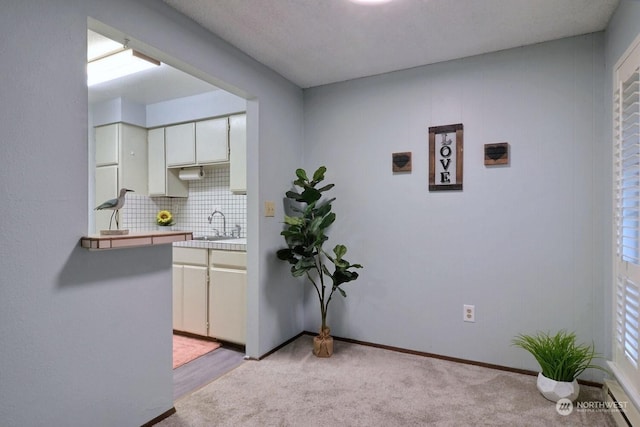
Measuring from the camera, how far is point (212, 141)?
132 inches

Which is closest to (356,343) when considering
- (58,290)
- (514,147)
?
(514,147)

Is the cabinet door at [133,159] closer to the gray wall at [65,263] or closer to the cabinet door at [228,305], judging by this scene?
the cabinet door at [228,305]

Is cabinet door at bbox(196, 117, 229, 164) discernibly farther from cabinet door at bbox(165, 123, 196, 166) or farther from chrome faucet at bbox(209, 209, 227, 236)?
chrome faucet at bbox(209, 209, 227, 236)

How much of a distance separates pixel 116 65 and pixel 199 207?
1.58 meters

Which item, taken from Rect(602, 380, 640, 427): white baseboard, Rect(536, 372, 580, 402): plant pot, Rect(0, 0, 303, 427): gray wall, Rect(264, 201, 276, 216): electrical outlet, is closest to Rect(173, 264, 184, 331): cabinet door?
Rect(264, 201, 276, 216): electrical outlet

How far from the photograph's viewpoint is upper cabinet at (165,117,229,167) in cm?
330

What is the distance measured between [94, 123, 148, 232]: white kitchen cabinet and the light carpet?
7.68 ft

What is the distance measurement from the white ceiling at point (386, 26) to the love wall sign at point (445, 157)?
54cm

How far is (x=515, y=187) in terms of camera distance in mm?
2398

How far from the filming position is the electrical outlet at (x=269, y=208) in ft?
8.90

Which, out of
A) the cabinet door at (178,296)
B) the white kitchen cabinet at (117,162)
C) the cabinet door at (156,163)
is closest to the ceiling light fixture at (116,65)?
the white kitchen cabinet at (117,162)

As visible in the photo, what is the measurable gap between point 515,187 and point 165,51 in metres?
2.36

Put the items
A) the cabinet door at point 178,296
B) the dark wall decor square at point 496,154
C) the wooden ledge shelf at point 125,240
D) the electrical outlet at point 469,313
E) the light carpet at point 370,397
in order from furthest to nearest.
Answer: the cabinet door at point 178,296 < the electrical outlet at point 469,313 < the dark wall decor square at point 496,154 < the light carpet at point 370,397 < the wooden ledge shelf at point 125,240

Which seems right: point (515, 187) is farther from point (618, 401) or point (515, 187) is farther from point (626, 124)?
point (618, 401)
